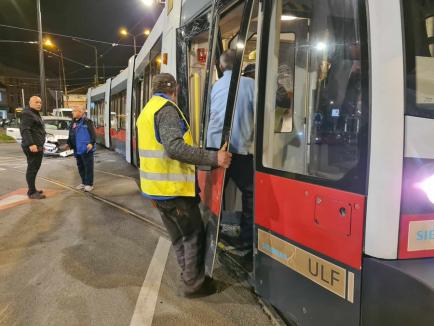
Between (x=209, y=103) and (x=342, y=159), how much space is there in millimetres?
1379

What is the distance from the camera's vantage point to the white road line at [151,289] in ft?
9.91

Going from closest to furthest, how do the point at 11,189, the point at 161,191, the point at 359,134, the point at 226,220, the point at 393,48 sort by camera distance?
the point at 393,48, the point at 359,134, the point at 161,191, the point at 226,220, the point at 11,189

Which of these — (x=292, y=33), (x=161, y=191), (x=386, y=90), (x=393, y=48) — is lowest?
(x=161, y=191)

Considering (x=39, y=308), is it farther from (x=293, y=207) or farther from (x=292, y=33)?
(x=292, y=33)

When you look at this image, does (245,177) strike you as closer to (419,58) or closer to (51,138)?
(419,58)

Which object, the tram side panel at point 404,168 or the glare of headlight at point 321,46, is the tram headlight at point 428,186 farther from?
the glare of headlight at point 321,46

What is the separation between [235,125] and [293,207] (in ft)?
3.62

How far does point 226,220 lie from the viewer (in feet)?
13.9

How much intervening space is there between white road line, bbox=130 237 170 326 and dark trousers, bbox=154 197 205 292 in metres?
0.33

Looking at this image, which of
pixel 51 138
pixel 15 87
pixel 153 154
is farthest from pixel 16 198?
pixel 15 87

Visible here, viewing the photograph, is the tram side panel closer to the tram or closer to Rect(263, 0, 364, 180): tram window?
the tram

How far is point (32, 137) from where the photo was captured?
684cm

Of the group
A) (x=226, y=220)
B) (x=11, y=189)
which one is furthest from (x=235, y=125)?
(x=11, y=189)

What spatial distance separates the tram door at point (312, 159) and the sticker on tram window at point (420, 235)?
0.22 meters
